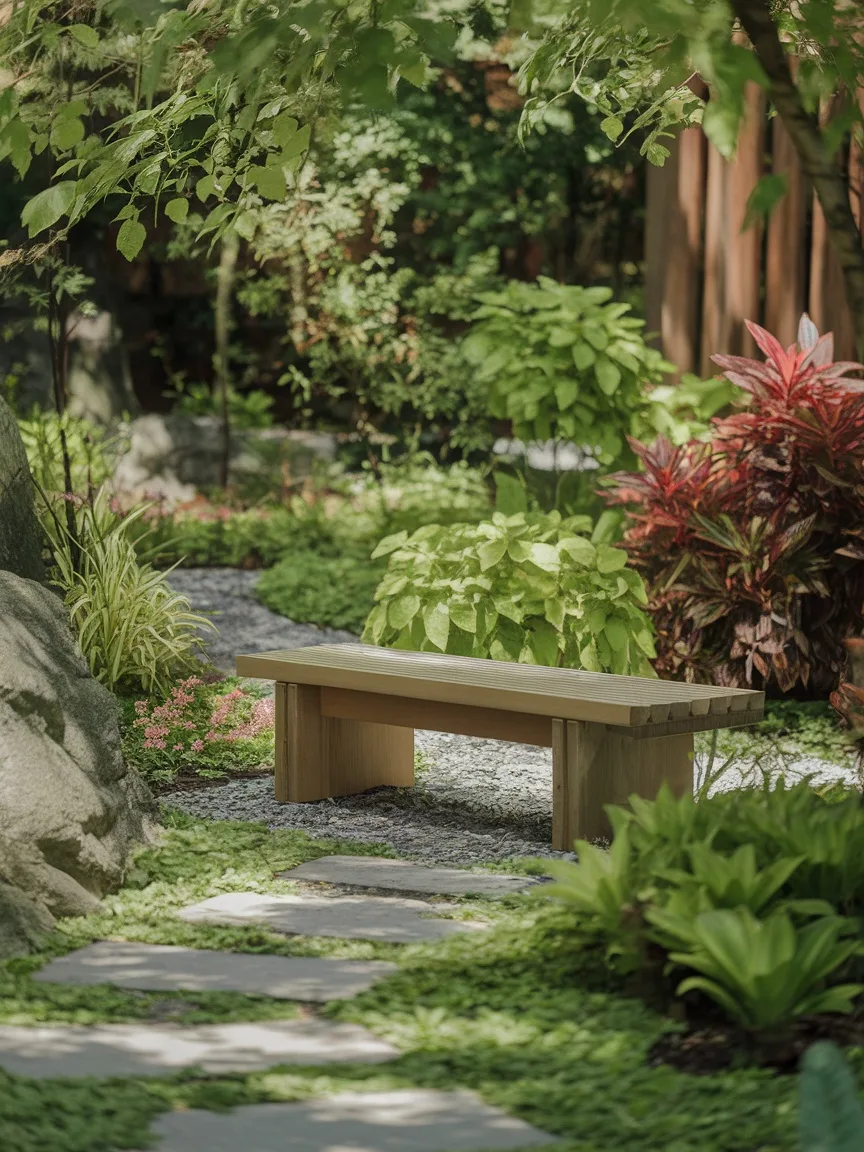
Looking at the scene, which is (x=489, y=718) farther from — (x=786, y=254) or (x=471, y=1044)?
(x=786, y=254)

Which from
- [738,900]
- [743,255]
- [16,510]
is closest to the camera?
[738,900]

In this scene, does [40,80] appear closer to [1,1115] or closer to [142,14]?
[142,14]

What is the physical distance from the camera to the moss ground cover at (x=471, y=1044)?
2988 millimetres

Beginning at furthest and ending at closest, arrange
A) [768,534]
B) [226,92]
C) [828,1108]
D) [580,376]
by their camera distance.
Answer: [580,376] < [768,534] < [226,92] < [828,1108]

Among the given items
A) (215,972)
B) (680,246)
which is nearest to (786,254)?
(680,246)

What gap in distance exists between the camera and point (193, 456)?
14.1 m

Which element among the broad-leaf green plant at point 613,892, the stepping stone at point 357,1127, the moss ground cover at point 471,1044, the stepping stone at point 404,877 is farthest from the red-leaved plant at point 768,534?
the stepping stone at point 357,1127

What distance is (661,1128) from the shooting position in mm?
2986

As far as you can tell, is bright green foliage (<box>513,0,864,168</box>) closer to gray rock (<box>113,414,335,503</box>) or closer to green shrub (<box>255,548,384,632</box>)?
green shrub (<box>255,548,384,632</box>)

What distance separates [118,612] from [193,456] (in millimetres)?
7004

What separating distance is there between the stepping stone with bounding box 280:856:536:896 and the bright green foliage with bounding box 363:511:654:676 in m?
1.80

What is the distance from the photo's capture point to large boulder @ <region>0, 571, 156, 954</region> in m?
4.31

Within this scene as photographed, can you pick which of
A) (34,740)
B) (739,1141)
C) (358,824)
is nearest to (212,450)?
(358,824)

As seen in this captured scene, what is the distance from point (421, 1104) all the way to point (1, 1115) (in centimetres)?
78
